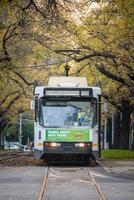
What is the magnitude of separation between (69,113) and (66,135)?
97 cm

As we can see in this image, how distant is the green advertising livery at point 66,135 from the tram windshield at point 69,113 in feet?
0.85

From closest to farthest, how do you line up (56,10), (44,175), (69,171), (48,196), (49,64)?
(48,196)
(56,10)
(44,175)
(69,171)
(49,64)

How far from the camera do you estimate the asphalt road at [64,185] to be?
591 inches

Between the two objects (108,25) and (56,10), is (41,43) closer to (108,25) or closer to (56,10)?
(108,25)

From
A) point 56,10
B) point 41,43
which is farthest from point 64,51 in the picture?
point 56,10

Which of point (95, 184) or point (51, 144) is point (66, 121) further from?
point (95, 184)

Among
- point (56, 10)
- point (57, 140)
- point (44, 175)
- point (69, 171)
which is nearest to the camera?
point (56, 10)

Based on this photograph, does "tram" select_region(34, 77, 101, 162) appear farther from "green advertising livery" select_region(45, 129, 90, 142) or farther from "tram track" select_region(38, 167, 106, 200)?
"tram track" select_region(38, 167, 106, 200)

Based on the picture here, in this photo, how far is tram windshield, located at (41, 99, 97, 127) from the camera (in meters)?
26.5

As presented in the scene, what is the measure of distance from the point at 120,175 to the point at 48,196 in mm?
7270

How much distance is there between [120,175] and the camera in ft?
71.9

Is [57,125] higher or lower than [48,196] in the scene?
higher

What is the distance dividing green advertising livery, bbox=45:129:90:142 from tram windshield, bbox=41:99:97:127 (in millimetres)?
260

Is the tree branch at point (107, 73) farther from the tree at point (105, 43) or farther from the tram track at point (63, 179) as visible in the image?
the tram track at point (63, 179)
